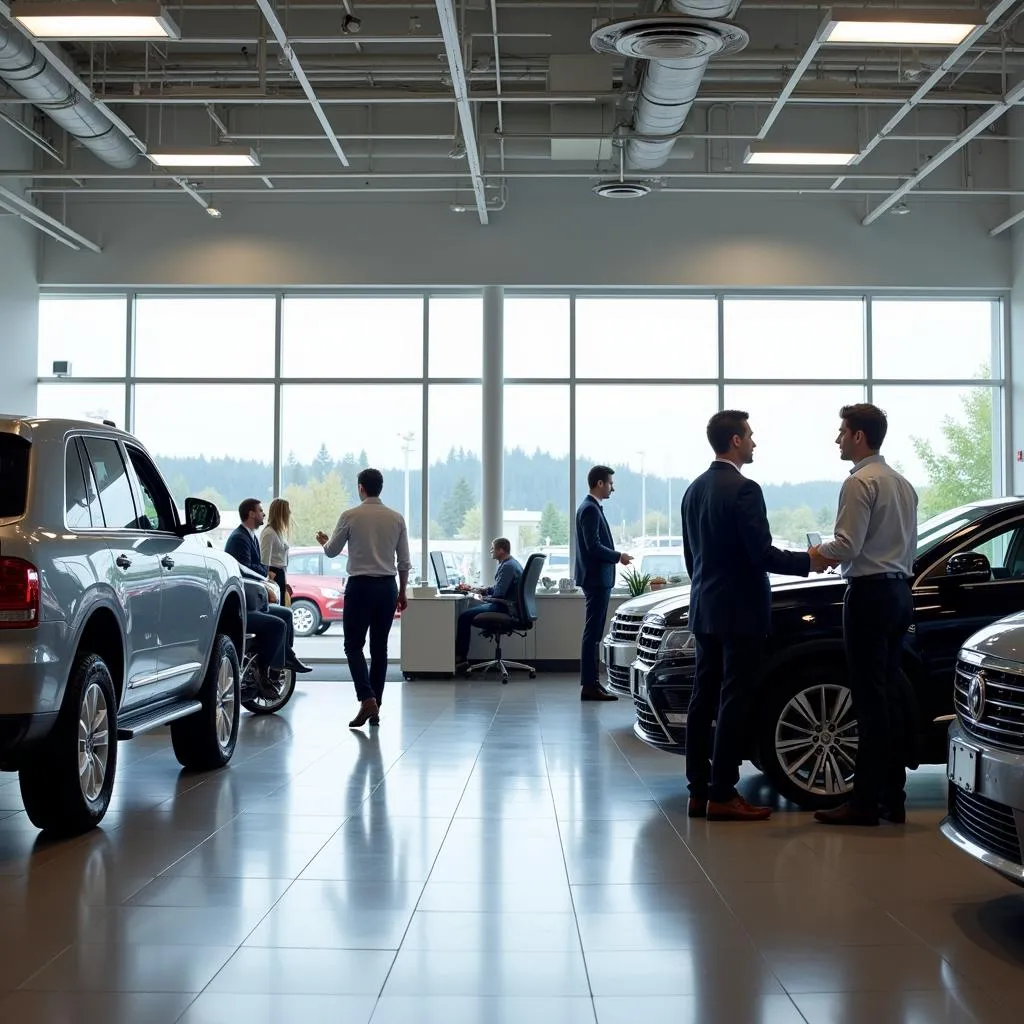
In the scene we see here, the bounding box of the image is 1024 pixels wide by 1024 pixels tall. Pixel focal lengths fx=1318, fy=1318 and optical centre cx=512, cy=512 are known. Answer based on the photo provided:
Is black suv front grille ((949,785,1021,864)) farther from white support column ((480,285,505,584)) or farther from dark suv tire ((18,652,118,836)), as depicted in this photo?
white support column ((480,285,505,584))

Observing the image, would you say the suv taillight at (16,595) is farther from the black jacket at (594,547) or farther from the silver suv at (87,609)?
the black jacket at (594,547)

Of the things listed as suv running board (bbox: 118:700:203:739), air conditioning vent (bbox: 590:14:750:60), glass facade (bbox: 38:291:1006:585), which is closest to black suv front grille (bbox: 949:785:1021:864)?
suv running board (bbox: 118:700:203:739)

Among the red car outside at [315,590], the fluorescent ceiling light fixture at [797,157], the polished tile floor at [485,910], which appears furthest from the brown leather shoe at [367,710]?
the red car outside at [315,590]

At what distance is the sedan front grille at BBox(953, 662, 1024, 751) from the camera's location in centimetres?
340

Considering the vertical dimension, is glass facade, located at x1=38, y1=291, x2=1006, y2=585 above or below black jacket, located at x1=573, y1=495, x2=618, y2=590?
above

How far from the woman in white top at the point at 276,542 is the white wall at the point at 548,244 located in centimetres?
420

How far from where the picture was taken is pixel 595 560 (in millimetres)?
10000

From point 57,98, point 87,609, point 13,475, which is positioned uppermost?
point 57,98

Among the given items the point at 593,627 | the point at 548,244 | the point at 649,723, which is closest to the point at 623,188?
the point at 548,244

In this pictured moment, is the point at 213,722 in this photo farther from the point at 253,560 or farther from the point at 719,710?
the point at 253,560

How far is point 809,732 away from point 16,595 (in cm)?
313

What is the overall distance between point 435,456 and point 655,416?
2.54 metres

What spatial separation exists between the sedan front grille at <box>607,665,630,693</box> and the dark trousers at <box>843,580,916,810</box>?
8.98 ft

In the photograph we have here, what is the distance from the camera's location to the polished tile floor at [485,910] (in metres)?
3.08
